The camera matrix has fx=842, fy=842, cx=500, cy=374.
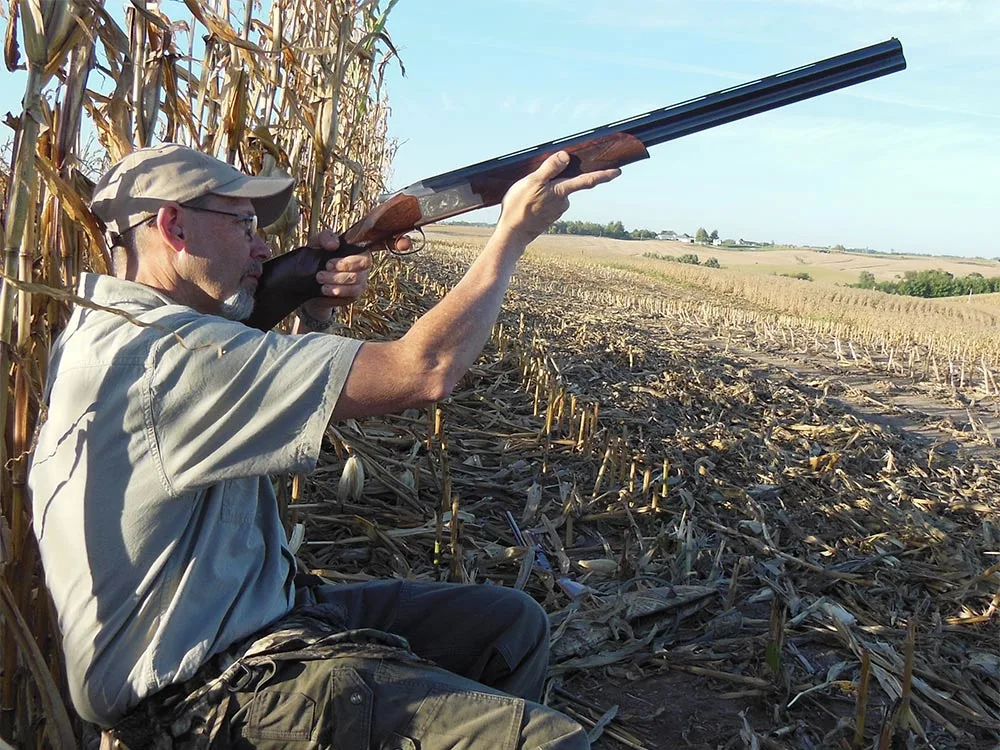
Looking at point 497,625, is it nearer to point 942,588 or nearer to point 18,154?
point 18,154

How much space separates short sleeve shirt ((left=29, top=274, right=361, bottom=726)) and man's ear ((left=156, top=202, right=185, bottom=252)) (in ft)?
1.00

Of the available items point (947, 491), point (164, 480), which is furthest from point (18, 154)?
point (947, 491)

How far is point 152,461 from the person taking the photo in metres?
1.76

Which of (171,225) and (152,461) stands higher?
(171,225)

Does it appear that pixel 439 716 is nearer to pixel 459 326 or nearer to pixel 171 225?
pixel 459 326

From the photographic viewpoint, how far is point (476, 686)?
1829 mm

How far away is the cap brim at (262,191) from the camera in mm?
2133

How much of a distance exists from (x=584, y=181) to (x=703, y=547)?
2.27m

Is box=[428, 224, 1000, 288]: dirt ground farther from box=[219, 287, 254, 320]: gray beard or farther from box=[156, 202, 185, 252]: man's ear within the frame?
box=[156, 202, 185, 252]: man's ear

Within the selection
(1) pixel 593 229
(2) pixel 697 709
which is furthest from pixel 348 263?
(1) pixel 593 229

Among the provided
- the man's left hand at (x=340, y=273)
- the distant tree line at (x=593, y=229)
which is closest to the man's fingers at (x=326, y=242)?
the man's left hand at (x=340, y=273)

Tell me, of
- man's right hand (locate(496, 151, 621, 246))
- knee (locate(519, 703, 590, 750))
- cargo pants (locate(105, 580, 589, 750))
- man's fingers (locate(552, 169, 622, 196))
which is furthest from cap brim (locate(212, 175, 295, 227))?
knee (locate(519, 703, 590, 750))

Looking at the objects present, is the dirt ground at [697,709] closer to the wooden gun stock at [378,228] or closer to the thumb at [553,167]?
the wooden gun stock at [378,228]

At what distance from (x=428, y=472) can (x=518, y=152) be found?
2330 mm
